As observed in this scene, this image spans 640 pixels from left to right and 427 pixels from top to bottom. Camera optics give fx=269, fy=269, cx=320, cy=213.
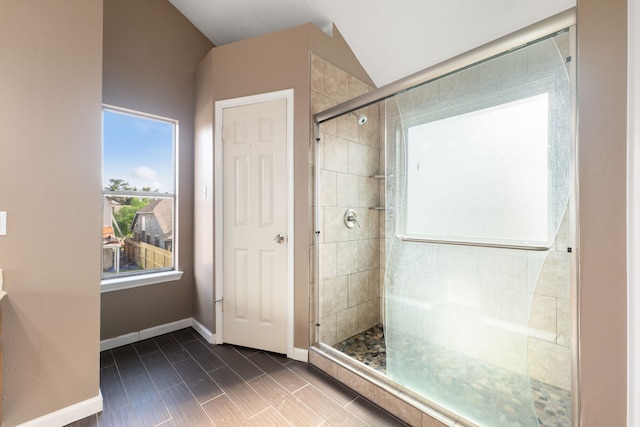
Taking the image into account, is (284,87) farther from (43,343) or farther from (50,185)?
(43,343)

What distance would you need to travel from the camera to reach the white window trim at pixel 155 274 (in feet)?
7.67

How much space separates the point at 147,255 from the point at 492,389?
9.43ft

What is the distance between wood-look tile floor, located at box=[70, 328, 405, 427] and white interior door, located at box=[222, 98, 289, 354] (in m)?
0.24

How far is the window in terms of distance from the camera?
241cm

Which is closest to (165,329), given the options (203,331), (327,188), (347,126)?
(203,331)

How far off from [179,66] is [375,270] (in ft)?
9.42

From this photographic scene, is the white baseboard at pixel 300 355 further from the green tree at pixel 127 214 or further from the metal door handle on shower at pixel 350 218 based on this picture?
the green tree at pixel 127 214

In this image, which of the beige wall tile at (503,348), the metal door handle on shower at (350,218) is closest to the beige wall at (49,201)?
the metal door handle on shower at (350,218)

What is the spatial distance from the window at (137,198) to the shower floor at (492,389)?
2.41m

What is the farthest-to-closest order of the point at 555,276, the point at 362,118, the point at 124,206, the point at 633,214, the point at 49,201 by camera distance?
the point at 124,206, the point at 362,118, the point at 49,201, the point at 555,276, the point at 633,214

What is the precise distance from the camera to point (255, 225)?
232 cm

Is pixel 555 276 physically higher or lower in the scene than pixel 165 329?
higher

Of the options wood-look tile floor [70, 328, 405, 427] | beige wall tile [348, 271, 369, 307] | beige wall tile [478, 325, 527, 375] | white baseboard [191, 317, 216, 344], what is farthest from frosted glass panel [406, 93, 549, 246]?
white baseboard [191, 317, 216, 344]

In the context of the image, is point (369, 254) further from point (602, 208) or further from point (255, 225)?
point (602, 208)
